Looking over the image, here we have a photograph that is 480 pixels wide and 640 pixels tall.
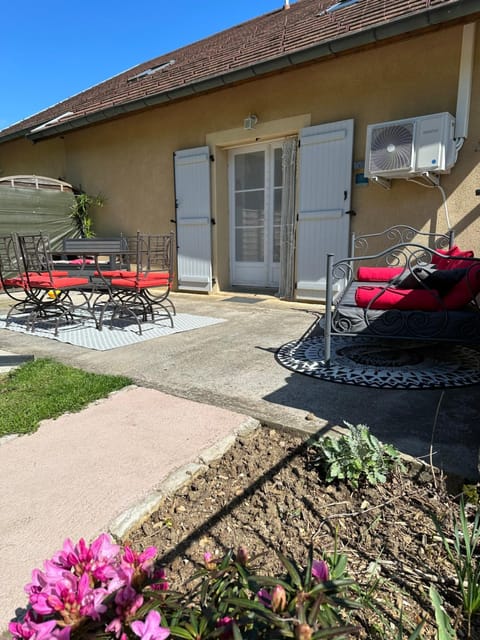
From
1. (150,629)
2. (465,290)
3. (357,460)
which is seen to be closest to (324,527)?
(357,460)

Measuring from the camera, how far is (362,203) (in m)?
5.20

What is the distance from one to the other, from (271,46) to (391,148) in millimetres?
2729

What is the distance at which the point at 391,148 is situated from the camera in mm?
4484

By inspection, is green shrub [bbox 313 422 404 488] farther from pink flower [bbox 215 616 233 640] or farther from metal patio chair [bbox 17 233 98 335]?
metal patio chair [bbox 17 233 98 335]

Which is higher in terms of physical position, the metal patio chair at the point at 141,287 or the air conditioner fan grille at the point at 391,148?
the air conditioner fan grille at the point at 391,148

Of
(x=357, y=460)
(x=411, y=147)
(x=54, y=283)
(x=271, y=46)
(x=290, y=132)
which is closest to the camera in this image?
(x=357, y=460)

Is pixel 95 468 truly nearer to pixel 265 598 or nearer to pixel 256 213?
pixel 265 598

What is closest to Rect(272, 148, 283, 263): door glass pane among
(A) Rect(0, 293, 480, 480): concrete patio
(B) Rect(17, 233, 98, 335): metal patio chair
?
(A) Rect(0, 293, 480, 480): concrete patio

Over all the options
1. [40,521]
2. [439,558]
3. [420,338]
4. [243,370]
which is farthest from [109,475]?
[420,338]

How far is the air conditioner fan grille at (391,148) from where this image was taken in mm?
4391

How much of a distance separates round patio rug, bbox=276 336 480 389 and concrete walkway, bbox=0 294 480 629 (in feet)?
0.39

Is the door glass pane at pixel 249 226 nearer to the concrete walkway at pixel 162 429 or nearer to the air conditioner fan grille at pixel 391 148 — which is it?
the air conditioner fan grille at pixel 391 148

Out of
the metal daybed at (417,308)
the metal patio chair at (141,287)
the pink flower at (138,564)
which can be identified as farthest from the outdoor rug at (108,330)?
the pink flower at (138,564)

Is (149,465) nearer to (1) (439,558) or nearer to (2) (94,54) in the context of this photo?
(1) (439,558)
